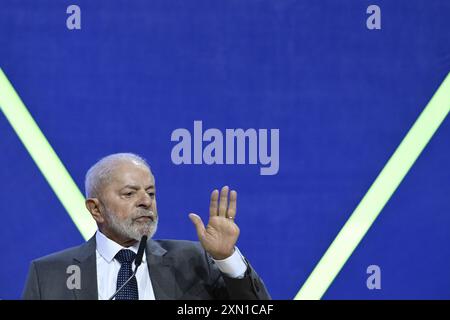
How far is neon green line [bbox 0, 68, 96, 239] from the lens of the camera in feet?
11.7

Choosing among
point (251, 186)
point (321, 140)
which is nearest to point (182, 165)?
point (251, 186)

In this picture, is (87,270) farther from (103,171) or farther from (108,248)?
(103,171)

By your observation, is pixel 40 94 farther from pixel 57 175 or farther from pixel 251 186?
A: pixel 251 186

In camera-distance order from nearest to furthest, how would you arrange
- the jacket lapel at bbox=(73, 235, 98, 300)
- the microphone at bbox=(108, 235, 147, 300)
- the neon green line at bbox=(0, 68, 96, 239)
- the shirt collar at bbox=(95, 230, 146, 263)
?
the microphone at bbox=(108, 235, 147, 300)
the jacket lapel at bbox=(73, 235, 98, 300)
the shirt collar at bbox=(95, 230, 146, 263)
the neon green line at bbox=(0, 68, 96, 239)

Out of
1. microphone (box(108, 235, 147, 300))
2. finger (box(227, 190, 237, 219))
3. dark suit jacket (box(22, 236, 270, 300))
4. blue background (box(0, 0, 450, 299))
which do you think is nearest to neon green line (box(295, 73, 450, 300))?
blue background (box(0, 0, 450, 299))

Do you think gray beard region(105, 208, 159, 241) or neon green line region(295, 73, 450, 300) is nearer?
gray beard region(105, 208, 159, 241)

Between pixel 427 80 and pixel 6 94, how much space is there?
5.17ft

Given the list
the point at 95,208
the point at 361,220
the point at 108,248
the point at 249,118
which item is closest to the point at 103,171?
the point at 95,208

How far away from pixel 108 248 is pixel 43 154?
620mm

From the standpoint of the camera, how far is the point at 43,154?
3.59m

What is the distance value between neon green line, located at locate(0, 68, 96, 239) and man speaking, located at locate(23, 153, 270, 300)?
14.7 inches

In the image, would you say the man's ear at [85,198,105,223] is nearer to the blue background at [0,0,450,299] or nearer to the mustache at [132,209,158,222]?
the mustache at [132,209,158,222]

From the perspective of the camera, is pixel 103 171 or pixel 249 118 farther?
pixel 249 118

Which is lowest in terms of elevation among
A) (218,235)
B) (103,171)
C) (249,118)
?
(218,235)
